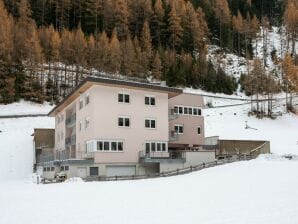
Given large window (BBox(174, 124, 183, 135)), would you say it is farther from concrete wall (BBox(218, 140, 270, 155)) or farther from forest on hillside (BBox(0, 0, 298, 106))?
forest on hillside (BBox(0, 0, 298, 106))

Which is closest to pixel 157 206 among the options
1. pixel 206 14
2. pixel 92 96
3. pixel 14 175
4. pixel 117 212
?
pixel 117 212

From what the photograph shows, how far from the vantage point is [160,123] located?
38781 millimetres

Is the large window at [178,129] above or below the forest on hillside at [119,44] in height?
below

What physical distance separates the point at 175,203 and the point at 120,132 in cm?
1815

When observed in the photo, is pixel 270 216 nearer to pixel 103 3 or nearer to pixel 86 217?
pixel 86 217

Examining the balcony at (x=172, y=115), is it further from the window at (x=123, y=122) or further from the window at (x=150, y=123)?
the window at (x=123, y=122)

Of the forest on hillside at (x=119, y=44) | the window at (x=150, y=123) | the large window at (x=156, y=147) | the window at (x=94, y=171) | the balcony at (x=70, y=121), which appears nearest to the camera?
the window at (x=94, y=171)

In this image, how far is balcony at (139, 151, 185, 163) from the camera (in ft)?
119

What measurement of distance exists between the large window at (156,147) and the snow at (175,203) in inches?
354

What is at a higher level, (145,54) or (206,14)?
(206,14)

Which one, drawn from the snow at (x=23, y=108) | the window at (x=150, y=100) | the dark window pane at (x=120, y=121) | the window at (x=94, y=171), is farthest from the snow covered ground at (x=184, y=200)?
the snow at (x=23, y=108)

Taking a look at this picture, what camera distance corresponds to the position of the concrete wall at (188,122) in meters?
43.5

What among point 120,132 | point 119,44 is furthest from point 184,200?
point 119,44

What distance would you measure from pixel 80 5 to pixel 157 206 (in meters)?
84.9
